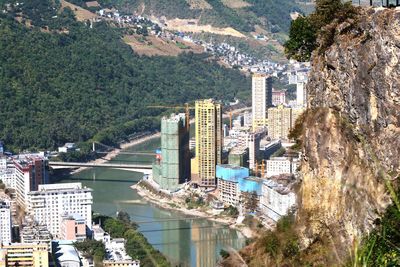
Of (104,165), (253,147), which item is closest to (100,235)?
(253,147)

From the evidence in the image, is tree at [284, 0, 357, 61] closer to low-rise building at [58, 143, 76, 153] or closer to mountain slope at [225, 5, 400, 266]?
mountain slope at [225, 5, 400, 266]

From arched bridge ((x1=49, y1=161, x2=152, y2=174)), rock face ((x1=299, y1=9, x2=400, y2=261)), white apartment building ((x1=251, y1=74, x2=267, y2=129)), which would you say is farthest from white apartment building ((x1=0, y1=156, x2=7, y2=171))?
rock face ((x1=299, y1=9, x2=400, y2=261))

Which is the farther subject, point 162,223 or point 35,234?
point 162,223

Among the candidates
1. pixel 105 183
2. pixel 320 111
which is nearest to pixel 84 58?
pixel 105 183

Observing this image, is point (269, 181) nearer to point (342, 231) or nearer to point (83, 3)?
point (342, 231)

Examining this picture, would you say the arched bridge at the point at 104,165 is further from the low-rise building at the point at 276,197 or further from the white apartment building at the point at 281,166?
the low-rise building at the point at 276,197

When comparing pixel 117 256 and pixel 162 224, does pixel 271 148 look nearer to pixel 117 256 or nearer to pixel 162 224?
pixel 162 224
